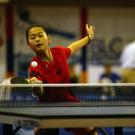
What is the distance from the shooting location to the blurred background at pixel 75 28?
9.27 meters

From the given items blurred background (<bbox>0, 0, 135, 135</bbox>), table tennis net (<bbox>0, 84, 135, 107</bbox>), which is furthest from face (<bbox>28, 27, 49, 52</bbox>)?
blurred background (<bbox>0, 0, 135, 135</bbox>)

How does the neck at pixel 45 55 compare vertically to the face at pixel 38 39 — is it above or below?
below

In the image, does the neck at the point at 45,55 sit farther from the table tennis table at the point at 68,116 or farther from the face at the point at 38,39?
the table tennis table at the point at 68,116

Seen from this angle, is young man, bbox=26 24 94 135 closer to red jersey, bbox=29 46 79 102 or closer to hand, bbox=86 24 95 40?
red jersey, bbox=29 46 79 102

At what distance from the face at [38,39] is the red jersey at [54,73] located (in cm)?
8

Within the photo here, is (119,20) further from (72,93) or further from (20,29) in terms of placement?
(72,93)

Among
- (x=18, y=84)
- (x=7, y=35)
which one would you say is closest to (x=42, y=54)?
(x=18, y=84)

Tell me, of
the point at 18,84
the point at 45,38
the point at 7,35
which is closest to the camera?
the point at 18,84

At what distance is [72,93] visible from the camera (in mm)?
3227

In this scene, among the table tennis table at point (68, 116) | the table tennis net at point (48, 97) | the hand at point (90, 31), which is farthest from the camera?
the hand at point (90, 31)

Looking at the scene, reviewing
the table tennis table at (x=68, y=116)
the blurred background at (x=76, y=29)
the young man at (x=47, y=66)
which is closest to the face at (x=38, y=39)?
the young man at (x=47, y=66)

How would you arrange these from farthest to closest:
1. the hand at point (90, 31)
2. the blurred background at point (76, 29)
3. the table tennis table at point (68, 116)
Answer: the blurred background at point (76, 29) < the hand at point (90, 31) < the table tennis table at point (68, 116)

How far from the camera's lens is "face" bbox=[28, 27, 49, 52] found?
3.01 m

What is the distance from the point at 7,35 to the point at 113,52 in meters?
2.33
